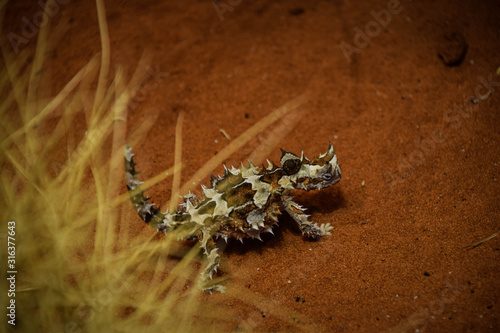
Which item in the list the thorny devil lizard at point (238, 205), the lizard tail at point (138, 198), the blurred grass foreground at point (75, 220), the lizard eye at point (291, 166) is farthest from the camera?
the lizard eye at point (291, 166)

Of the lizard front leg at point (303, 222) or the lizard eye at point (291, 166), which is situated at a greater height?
the lizard eye at point (291, 166)

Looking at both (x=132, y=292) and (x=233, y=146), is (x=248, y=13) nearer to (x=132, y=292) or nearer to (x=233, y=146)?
(x=233, y=146)

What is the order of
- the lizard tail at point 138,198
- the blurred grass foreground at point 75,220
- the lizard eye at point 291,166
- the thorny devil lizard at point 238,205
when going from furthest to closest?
1. the lizard eye at point 291,166
2. the thorny devil lizard at point 238,205
3. the lizard tail at point 138,198
4. the blurred grass foreground at point 75,220

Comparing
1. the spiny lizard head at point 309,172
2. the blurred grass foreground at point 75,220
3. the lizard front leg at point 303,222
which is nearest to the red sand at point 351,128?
the lizard front leg at point 303,222

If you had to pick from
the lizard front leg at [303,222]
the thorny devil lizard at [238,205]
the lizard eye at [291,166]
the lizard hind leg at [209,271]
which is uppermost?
the lizard eye at [291,166]

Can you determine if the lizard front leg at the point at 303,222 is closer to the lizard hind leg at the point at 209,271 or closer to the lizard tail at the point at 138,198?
the lizard hind leg at the point at 209,271

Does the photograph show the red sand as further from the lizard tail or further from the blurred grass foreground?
the lizard tail

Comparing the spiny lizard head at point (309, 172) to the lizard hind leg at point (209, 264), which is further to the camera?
the spiny lizard head at point (309, 172)

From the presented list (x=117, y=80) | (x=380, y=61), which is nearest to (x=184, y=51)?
(x=117, y=80)

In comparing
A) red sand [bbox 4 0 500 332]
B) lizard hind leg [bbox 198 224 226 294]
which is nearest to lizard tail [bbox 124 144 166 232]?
lizard hind leg [bbox 198 224 226 294]
